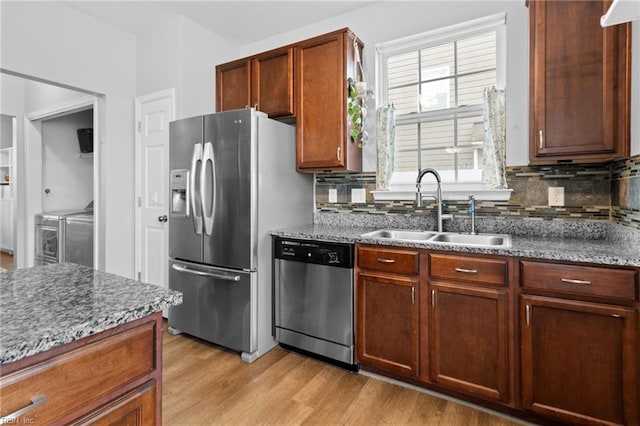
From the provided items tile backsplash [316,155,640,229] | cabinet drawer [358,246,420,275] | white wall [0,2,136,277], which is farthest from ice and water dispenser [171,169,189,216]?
tile backsplash [316,155,640,229]

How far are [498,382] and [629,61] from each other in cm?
176

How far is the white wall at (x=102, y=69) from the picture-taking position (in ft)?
9.06

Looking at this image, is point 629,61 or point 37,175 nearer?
point 629,61

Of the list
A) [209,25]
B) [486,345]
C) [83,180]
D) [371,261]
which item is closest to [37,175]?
[83,180]

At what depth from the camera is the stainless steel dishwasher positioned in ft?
7.20

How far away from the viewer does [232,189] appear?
7.93 feet

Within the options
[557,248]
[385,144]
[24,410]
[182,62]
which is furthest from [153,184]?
[557,248]

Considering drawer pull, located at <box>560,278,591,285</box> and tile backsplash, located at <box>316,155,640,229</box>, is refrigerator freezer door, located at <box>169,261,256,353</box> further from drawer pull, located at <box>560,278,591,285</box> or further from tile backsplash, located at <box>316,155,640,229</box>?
drawer pull, located at <box>560,278,591,285</box>

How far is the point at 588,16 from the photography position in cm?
Result: 178

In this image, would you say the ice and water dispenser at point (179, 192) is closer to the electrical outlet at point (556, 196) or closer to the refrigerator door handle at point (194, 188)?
the refrigerator door handle at point (194, 188)

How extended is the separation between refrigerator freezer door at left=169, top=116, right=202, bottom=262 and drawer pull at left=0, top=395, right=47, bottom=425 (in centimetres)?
192

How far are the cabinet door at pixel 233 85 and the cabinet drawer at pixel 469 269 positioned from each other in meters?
2.11

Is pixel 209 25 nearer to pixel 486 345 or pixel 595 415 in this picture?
pixel 486 345

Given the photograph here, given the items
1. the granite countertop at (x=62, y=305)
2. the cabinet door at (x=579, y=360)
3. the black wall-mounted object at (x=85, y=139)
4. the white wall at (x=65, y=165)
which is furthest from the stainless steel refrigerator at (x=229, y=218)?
the white wall at (x=65, y=165)
